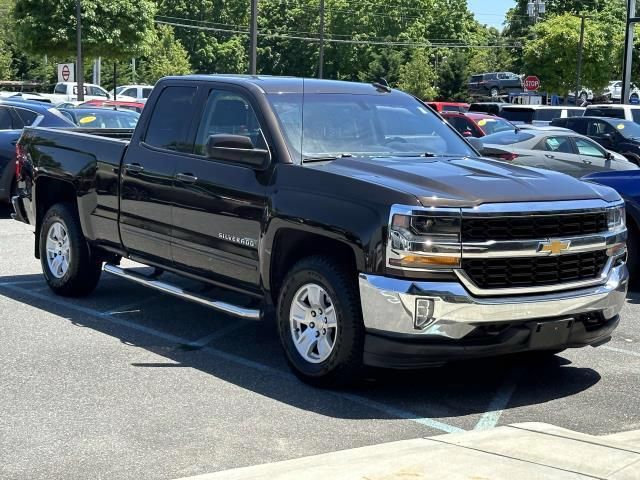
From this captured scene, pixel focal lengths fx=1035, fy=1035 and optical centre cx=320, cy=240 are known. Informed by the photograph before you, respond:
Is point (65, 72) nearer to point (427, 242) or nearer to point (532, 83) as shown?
point (532, 83)

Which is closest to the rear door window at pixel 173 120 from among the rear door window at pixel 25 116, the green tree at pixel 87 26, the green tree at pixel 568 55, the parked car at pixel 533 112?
the rear door window at pixel 25 116

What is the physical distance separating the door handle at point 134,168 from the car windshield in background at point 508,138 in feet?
38.1

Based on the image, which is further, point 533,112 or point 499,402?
point 533,112

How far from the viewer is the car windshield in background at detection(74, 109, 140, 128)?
607 inches

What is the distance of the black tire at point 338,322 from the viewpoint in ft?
20.2

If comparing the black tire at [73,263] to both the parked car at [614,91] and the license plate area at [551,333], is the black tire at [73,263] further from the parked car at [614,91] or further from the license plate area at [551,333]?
the parked car at [614,91]

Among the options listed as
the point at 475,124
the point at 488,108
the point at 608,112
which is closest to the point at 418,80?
the point at 488,108

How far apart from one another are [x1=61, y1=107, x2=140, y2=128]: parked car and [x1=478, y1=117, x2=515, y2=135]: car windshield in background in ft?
36.6

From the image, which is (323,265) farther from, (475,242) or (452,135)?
(452,135)

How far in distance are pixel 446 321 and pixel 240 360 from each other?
1.93 meters

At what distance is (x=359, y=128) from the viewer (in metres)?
7.39

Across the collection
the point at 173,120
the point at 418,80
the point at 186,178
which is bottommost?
the point at 186,178

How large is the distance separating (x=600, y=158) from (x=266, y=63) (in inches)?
3158

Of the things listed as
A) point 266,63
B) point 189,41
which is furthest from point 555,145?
point 189,41
